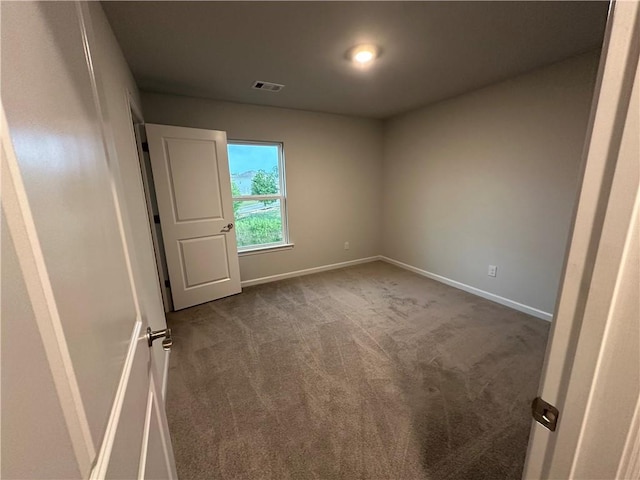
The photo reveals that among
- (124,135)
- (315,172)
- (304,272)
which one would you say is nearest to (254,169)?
(315,172)

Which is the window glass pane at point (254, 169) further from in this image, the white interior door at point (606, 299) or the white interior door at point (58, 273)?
the white interior door at point (606, 299)

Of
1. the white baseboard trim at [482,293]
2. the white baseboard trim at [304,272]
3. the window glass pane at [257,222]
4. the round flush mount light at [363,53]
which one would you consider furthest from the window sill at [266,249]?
the round flush mount light at [363,53]

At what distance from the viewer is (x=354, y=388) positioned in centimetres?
174

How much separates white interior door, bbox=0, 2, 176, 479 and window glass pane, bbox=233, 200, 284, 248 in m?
2.87

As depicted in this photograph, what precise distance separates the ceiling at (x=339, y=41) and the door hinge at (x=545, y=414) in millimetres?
1971

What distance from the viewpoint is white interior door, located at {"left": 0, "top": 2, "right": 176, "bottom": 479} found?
26cm

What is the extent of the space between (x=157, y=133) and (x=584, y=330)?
3164 mm

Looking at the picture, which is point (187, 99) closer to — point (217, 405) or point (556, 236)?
point (217, 405)

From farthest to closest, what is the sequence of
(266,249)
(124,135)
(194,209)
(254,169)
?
(266,249) < (254,169) < (194,209) < (124,135)

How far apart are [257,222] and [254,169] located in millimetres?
704

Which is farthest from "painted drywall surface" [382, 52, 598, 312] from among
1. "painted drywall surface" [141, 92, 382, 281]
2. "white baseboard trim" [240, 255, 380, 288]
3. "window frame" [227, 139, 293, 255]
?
"window frame" [227, 139, 293, 255]

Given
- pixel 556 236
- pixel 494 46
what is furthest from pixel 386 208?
pixel 494 46

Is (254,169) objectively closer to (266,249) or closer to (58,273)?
(266,249)

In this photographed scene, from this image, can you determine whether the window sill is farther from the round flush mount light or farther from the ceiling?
the round flush mount light
